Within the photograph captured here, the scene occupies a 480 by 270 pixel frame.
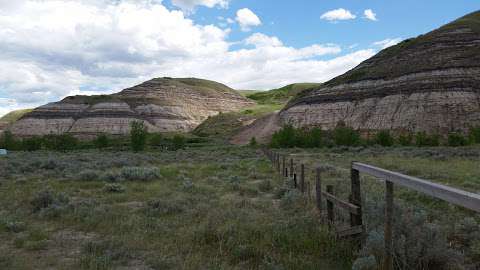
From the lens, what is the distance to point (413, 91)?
6350 cm

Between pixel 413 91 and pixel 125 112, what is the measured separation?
7310cm

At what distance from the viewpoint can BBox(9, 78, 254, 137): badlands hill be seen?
102938 mm

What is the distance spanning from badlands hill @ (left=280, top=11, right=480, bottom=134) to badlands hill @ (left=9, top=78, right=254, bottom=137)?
141 ft

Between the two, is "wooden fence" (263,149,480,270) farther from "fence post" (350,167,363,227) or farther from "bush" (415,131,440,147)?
"bush" (415,131,440,147)

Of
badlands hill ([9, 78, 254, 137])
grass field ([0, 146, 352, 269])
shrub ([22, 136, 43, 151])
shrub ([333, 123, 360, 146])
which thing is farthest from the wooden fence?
badlands hill ([9, 78, 254, 137])

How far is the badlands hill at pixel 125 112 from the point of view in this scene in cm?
10294

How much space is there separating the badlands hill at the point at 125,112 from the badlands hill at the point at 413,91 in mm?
42907

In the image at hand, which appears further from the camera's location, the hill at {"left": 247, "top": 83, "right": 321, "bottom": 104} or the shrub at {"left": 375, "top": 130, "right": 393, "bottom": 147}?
the hill at {"left": 247, "top": 83, "right": 321, "bottom": 104}

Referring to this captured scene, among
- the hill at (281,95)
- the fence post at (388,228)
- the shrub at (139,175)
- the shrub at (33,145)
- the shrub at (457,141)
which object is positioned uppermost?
the hill at (281,95)

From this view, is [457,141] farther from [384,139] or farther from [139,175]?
[139,175]

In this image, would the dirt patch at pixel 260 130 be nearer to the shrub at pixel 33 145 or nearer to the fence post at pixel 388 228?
the shrub at pixel 33 145

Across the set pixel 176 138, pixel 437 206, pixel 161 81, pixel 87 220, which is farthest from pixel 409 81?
pixel 161 81

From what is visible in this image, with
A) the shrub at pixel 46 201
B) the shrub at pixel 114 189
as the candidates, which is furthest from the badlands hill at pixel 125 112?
the shrub at pixel 46 201

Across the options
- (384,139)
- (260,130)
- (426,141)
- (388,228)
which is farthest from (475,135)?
(388,228)
